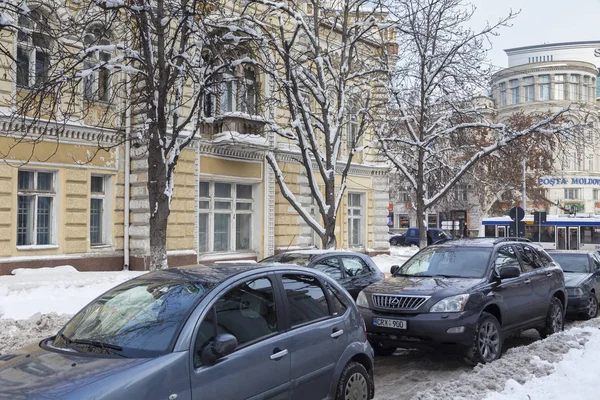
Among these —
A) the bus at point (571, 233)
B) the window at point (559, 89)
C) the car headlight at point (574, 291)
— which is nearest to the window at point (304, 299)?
the car headlight at point (574, 291)

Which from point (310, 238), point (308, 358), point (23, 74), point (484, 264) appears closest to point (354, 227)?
point (310, 238)

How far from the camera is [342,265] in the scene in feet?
34.5

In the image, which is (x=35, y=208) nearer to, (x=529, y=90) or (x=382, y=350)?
(x=382, y=350)

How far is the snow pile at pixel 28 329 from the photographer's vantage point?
8.31 m

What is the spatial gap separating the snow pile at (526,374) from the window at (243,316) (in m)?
2.00

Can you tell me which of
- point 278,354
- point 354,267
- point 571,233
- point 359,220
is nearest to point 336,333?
point 278,354

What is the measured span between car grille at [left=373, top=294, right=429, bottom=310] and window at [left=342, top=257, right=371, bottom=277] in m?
2.36

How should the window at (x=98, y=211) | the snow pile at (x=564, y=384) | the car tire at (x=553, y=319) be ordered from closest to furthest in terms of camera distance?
the snow pile at (x=564, y=384) → the car tire at (x=553, y=319) → the window at (x=98, y=211)

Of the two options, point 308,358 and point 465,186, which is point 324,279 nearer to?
point 308,358

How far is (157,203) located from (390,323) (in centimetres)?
501

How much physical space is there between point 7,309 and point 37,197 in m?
5.76

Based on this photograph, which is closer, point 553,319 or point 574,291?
point 553,319

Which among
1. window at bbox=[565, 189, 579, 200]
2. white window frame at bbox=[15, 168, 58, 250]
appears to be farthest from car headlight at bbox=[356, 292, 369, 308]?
window at bbox=[565, 189, 579, 200]

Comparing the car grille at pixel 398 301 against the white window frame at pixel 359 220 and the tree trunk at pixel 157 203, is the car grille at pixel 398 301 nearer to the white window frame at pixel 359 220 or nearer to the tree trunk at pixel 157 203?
the tree trunk at pixel 157 203
